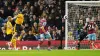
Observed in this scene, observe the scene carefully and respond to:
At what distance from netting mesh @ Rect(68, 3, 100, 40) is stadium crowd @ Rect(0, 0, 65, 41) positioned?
661 mm

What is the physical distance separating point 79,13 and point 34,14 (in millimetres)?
3532

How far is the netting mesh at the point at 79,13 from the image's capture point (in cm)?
2545

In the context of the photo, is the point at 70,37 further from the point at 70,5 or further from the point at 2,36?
the point at 2,36

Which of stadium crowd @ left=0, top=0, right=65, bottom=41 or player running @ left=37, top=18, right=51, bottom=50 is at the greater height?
stadium crowd @ left=0, top=0, right=65, bottom=41

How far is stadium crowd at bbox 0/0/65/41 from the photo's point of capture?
84.7 ft

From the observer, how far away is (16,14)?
26.4 m

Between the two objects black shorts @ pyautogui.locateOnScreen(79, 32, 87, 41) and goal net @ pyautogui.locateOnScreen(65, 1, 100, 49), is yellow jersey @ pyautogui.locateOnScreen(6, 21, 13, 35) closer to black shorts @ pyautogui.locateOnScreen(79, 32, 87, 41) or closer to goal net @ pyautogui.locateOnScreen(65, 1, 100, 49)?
goal net @ pyautogui.locateOnScreen(65, 1, 100, 49)

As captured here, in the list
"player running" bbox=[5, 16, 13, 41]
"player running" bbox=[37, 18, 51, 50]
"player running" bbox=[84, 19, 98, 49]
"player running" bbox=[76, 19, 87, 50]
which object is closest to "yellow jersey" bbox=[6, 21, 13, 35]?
"player running" bbox=[5, 16, 13, 41]

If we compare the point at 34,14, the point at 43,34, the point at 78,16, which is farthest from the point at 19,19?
the point at 78,16

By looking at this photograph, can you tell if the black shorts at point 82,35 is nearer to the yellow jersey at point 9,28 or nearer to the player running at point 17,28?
the player running at point 17,28

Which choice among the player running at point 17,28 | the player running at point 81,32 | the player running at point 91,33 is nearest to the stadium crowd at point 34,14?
the player running at point 17,28

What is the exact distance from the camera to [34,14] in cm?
2767

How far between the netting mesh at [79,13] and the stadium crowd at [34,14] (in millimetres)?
661

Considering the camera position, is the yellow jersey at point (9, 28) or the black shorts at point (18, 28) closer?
the black shorts at point (18, 28)
